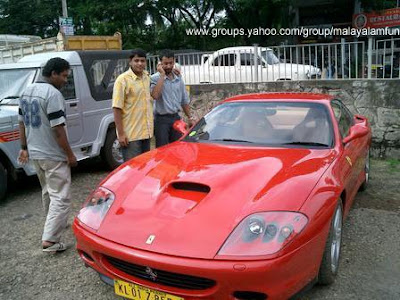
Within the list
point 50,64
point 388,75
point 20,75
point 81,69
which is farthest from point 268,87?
point 50,64

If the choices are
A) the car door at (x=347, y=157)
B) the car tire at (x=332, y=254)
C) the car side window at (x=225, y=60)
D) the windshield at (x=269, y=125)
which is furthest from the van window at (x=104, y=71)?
the car tire at (x=332, y=254)

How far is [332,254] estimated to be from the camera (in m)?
3.00

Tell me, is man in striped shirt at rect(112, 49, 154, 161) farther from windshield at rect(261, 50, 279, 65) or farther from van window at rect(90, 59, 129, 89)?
windshield at rect(261, 50, 279, 65)

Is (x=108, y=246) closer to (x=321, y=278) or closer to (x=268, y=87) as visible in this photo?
(x=321, y=278)

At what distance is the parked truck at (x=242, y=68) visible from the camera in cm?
842

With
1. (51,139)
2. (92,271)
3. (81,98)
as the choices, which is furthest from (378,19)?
(92,271)

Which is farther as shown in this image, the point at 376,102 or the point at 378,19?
the point at 378,19

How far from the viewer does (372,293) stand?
299cm

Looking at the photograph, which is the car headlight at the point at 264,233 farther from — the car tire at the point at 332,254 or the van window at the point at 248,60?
the van window at the point at 248,60

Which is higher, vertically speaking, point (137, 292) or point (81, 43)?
point (81, 43)

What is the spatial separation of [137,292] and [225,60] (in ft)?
23.7

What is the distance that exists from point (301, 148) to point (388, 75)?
4.51m

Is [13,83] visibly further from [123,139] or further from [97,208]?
[97,208]

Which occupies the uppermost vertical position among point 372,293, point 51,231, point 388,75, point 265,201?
point 388,75
